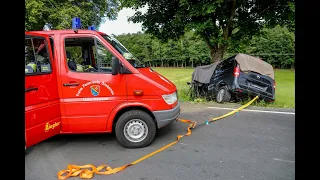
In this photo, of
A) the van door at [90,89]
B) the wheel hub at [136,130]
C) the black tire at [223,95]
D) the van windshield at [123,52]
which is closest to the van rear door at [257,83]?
the black tire at [223,95]

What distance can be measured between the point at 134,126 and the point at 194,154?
124 centimetres

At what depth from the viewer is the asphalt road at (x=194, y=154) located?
4062mm

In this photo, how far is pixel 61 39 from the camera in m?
4.89

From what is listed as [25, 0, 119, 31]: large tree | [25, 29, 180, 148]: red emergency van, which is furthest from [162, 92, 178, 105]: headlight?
[25, 0, 119, 31]: large tree

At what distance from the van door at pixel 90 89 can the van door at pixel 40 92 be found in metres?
0.21

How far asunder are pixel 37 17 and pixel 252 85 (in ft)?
42.8

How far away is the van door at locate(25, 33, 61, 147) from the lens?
13.6 feet

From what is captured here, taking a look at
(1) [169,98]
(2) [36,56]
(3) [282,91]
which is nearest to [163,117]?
(1) [169,98]

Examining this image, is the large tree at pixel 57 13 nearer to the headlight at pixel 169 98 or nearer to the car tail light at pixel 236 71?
the car tail light at pixel 236 71

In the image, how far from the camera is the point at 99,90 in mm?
4867

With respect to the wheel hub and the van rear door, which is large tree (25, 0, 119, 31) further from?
the wheel hub

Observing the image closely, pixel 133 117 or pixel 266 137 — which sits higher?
pixel 133 117
